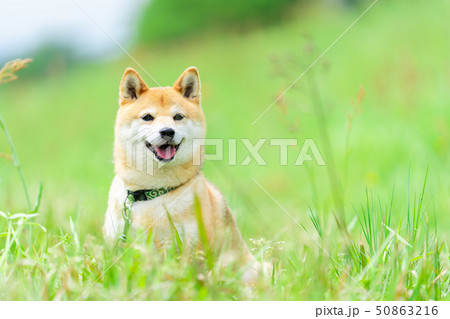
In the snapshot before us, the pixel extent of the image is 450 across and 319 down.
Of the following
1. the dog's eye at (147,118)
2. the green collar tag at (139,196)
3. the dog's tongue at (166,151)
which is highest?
the dog's eye at (147,118)

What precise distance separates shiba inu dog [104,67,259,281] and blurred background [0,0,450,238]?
0.23 meters

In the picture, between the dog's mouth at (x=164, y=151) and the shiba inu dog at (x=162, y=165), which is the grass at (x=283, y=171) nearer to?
the shiba inu dog at (x=162, y=165)

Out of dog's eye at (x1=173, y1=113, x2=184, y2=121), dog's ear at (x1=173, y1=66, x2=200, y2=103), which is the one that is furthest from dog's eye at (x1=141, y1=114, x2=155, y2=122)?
dog's ear at (x1=173, y1=66, x2=200, y2=103)

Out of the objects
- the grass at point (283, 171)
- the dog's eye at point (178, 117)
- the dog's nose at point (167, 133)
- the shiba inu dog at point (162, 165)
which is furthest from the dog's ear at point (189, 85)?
the grass at point (283, 171)

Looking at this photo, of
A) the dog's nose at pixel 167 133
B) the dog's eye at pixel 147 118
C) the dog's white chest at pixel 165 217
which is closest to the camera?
the dog's white chest at pixel 165 217

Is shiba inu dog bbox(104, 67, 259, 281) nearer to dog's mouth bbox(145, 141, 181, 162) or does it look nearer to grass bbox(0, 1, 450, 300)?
dog's mouth bbox(145, 141, 181, 162)

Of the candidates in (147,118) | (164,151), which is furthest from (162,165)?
(147,118)

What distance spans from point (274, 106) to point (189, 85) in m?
2.18

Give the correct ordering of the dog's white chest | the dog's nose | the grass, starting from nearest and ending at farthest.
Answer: the grass → the dog's white chest → the dog's nose

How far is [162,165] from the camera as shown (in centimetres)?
354

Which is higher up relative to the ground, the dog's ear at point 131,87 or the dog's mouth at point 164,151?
the dog's ear at point 131,87

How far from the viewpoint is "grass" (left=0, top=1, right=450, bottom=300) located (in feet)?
9.23

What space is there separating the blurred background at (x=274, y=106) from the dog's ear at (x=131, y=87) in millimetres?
348

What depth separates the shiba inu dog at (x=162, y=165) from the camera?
11.1 ft
